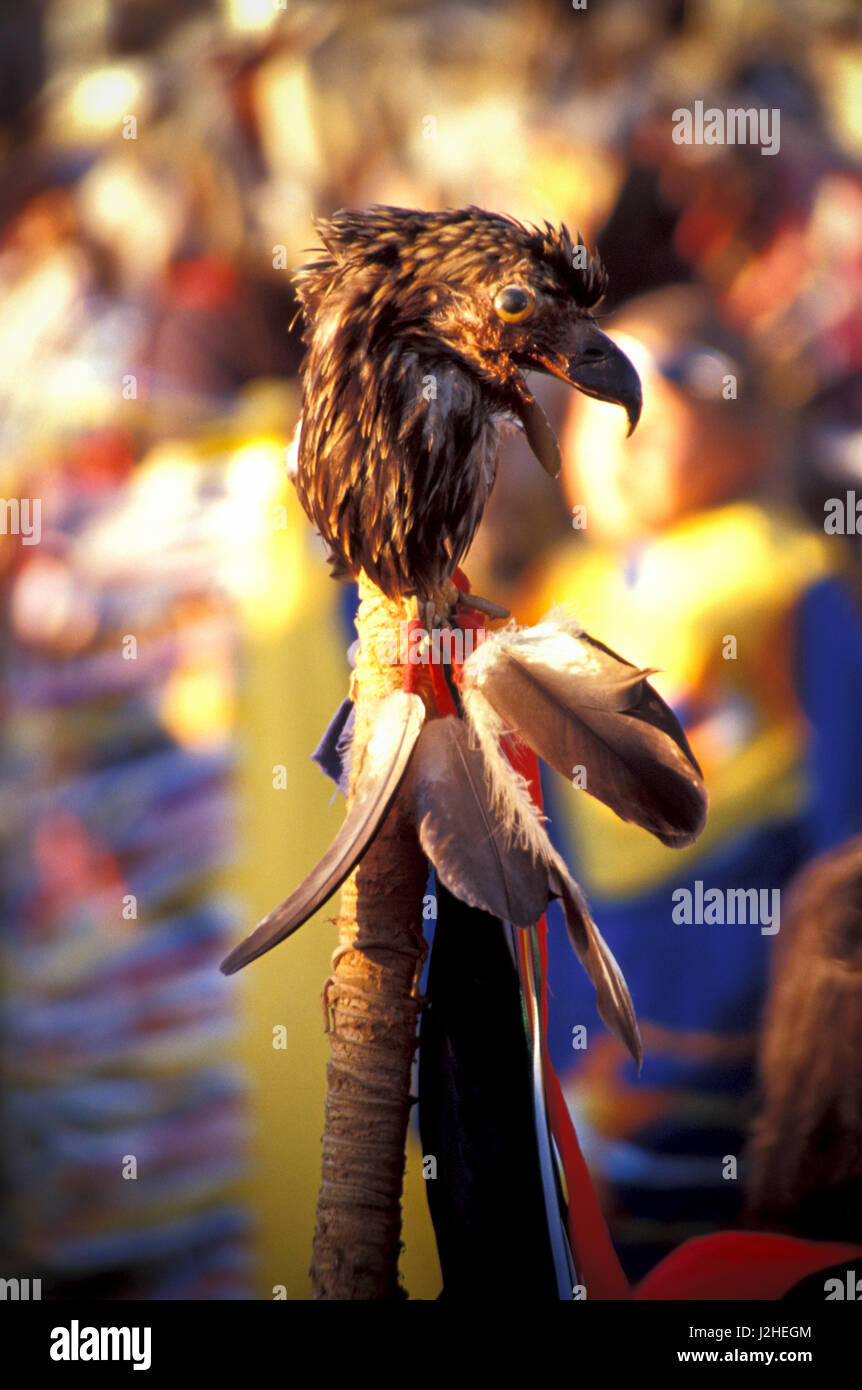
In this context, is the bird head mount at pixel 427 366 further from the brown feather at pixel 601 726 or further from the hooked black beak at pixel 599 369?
the brown feather at pixel 601 726

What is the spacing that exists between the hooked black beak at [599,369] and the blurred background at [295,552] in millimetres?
433

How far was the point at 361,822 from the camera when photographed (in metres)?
1.04

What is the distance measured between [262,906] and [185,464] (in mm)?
659

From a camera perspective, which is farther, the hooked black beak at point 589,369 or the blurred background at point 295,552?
the blurred background at point 295,552

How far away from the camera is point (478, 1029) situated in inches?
42.9

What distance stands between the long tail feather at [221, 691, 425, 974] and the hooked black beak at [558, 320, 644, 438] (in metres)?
0.38

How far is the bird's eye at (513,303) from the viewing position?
1.08 m

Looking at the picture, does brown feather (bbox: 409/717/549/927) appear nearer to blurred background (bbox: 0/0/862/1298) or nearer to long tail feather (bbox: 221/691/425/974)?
long tail feather (bbox: 221/691/425/974)

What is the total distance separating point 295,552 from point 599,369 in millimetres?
611

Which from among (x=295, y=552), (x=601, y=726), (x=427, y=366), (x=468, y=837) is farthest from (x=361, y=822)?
(x=295, y=552)

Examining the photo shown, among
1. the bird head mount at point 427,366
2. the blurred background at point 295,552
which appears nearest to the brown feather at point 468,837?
the bird head mount at point 427,366
